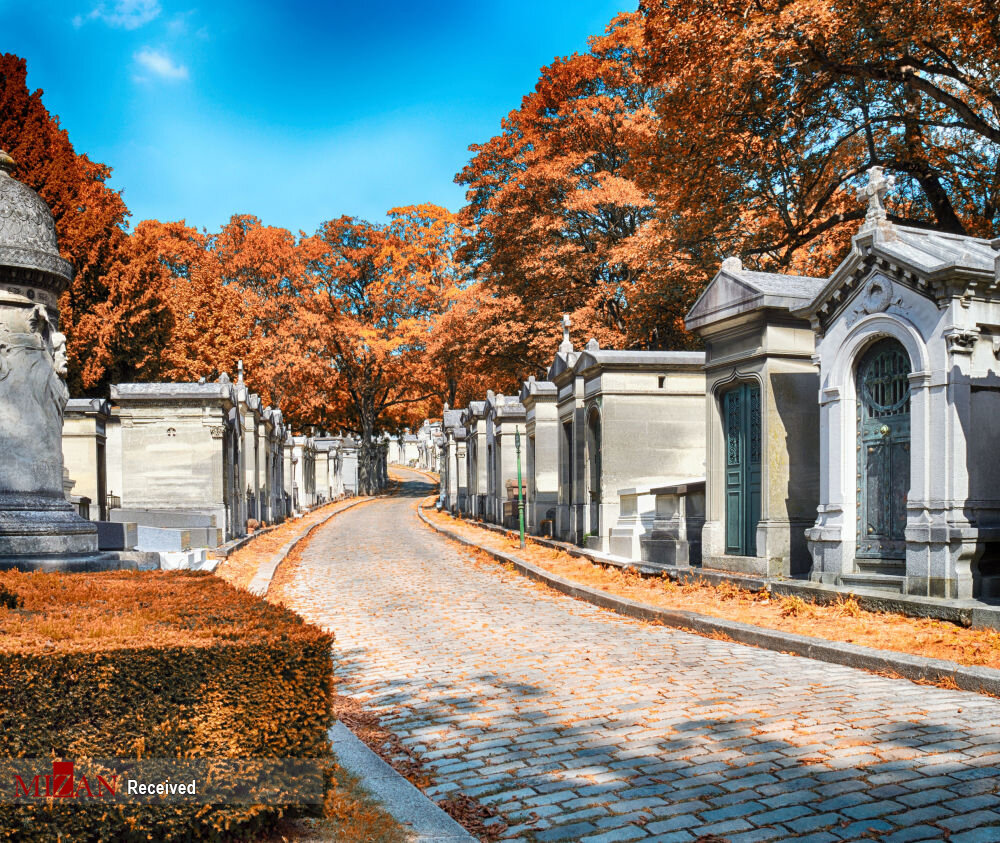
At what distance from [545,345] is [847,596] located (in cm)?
2055

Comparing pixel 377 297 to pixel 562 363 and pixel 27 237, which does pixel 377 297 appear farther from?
pixel 27 237

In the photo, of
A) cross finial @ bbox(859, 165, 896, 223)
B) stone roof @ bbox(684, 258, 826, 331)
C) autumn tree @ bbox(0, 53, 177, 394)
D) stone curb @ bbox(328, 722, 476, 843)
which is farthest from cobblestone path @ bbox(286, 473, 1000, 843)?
autumn tree @ bbox(0, 53, 177, 394)

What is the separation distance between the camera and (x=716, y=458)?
12.8 meters

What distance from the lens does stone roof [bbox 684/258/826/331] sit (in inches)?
455

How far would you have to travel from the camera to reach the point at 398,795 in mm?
4035

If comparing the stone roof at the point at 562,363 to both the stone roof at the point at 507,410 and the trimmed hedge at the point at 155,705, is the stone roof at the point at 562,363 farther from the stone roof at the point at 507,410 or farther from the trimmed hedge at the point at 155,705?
the trimmed hedge at the point at 155,705

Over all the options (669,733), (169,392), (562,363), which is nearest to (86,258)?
(169,392)

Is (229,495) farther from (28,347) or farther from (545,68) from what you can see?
(545,68)

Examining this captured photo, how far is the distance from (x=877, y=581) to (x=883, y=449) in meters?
1.50

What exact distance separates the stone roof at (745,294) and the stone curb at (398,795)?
846cm

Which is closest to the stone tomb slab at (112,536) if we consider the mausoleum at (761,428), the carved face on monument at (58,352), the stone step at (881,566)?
the carved face on monument at (58,352)

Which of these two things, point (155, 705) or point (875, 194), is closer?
point (155, 705)

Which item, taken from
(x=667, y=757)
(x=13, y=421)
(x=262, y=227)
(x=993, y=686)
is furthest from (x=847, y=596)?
(x=262, y=227)

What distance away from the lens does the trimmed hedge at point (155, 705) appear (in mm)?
3154
